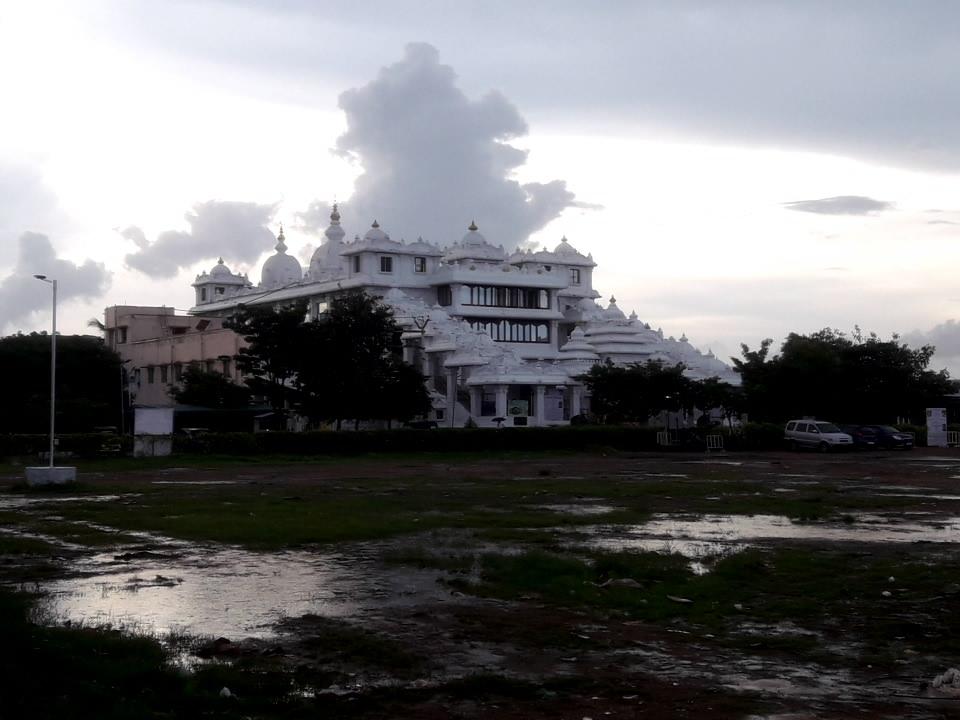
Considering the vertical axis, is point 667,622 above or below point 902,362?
below

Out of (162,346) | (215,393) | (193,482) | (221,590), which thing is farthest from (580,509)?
(162,346)

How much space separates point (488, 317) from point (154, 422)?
43688 mm

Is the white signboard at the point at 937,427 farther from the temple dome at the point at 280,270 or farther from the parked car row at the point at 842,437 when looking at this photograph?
the temple dome at the point at 280,270

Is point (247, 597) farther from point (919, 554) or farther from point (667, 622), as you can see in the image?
point (919, 554)

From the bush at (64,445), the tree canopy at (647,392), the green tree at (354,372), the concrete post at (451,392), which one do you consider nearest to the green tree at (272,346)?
the green tree at (354,372)

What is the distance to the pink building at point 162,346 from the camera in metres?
85.9

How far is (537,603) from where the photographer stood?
1409 cm

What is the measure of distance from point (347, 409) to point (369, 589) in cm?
4981

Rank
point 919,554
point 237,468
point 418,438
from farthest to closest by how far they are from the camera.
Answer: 1. point 418,438
2. point 237,468
3. point 919,554

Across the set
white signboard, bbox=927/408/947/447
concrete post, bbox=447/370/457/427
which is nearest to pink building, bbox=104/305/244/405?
concrete post, bbox=447/370/457/427

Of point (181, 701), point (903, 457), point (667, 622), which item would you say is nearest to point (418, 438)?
point (903, 457)

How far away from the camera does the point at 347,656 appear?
433 inches

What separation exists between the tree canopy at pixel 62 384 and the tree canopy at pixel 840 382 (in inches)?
1562

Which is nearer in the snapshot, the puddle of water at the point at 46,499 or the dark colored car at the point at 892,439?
the puddle of water at the point at 46,499
